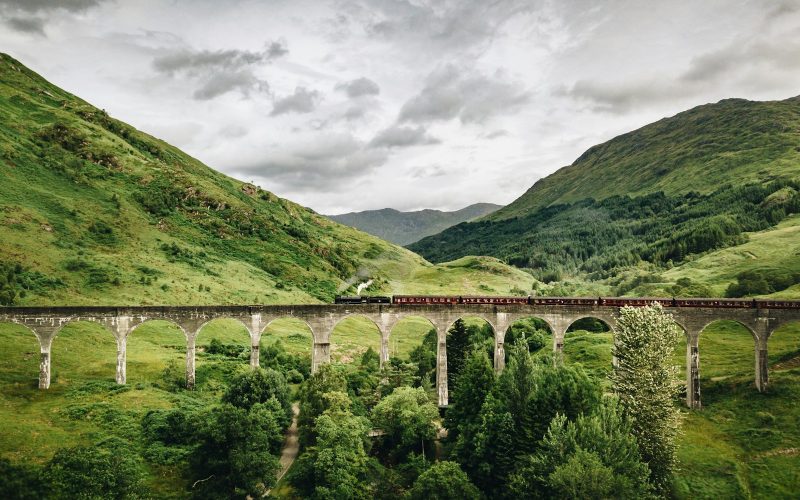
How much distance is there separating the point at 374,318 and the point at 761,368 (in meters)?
51.4

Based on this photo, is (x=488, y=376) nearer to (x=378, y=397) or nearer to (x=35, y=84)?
(x=378, y=397)

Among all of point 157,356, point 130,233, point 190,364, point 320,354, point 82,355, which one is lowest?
point 157,356

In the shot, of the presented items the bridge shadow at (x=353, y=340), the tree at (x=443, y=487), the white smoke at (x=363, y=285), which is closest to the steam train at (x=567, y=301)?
the bridge shadow at (x=353, y=340)

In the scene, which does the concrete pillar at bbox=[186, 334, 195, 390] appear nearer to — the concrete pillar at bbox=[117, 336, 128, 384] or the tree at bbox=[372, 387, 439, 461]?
the concrete pillar at bbox=[117, 336, 128, 384]

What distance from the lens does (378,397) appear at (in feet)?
216

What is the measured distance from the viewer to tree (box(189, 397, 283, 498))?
4325 centimetres

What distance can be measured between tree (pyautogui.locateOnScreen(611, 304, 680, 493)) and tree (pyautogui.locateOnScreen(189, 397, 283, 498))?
3305cm

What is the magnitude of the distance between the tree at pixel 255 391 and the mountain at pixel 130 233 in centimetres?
4577

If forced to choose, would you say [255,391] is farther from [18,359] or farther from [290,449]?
[18,359]

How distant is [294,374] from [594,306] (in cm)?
4512

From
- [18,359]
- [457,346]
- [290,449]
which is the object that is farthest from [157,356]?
[457,346]

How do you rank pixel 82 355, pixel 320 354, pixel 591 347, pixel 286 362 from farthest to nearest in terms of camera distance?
pixel 591 347, pixel 286 362, pixel 82 355, pixel 320 354

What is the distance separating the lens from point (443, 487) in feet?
→ 140

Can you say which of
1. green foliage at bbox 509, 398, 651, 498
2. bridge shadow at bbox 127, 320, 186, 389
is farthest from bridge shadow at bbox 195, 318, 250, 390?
green foliage at bbox 509, 398, 651, 498
